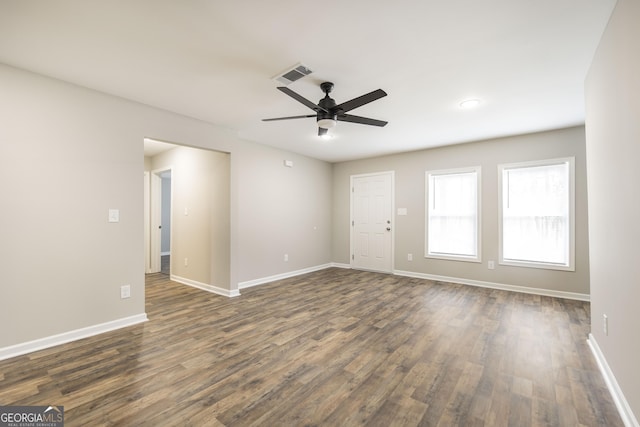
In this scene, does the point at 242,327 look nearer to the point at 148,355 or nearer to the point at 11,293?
the point at 148,355

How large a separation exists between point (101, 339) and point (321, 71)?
11.0ft

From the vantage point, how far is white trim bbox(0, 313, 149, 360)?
7.78 feet

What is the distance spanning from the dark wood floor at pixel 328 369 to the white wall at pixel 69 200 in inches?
14.3

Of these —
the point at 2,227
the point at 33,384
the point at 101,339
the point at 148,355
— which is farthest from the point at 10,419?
the point at 2,227

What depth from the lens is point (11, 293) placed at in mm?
2387

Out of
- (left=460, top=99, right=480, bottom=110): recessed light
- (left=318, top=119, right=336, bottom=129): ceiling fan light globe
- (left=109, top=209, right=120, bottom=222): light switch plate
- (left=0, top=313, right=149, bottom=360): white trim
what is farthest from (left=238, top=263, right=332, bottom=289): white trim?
(left=460, top=99, right=480, bottom=110): recessed light

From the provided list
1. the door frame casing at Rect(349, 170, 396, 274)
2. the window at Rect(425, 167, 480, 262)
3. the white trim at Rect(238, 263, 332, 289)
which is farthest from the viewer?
the door frame casing at Rect(349, 170, 396, 274)

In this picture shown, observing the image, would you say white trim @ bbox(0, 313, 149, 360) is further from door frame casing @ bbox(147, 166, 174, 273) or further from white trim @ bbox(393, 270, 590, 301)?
white trim @ bbox(393, 270, 590, 301)

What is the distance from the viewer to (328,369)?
2193 millimetres

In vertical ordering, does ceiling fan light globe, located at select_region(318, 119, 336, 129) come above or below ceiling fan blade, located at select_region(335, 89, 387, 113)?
below

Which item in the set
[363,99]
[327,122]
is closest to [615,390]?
[363,99]

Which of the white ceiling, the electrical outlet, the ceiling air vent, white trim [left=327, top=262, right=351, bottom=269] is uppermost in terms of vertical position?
the white ceiling

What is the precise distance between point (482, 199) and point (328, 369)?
4.06m

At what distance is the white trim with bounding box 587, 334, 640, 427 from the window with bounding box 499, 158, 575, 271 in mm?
2149
